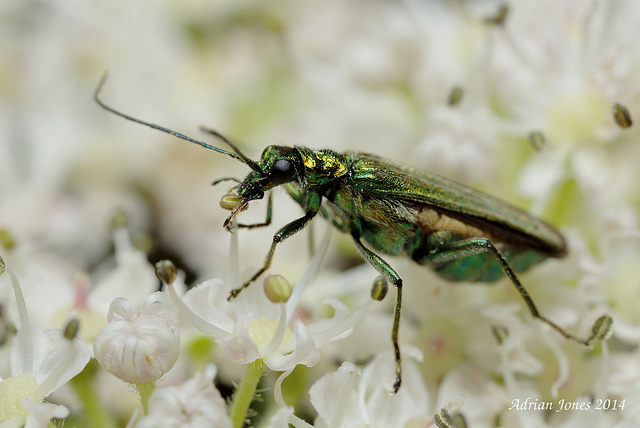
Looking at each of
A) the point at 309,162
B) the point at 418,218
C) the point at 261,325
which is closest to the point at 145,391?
the point at 261,325

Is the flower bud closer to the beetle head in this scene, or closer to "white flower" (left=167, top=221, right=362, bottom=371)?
"white flower" (left=167, top=221, right=362, bottom=371)

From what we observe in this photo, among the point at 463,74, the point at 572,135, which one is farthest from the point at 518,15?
the point at 572,135

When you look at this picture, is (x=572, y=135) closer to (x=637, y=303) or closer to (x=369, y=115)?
(x=637, y=303)

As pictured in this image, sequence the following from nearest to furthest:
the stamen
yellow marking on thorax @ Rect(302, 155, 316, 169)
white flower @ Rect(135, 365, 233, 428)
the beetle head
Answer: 1. white flower @ Rect(135, 365, 233, 428)
2. the stamen
3. the beetle head
4. yellow marking on thorax @ Rect(302, 155, 316, 169)

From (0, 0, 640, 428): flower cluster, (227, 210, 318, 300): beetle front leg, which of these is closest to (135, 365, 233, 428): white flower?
(0, 0, 640, 428): flower cluster

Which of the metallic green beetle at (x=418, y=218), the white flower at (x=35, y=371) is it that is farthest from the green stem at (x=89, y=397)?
the metallic green beetle at (x=418, y=218)
